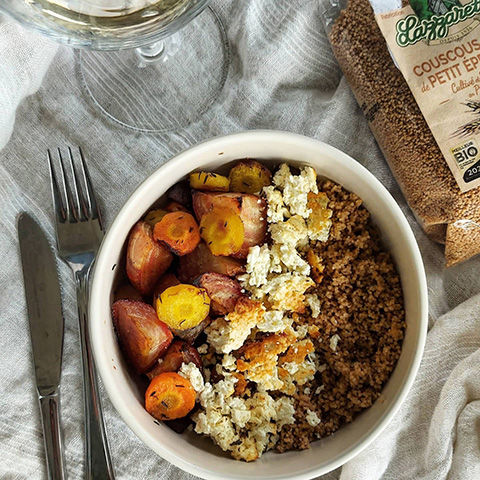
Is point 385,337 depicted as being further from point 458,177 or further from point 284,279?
point 458,177

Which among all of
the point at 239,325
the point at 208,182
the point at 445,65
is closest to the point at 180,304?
the point at 239,325

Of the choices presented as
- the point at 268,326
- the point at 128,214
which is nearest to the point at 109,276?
the point at 128,214

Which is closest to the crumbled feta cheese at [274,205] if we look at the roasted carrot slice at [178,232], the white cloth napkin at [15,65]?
the roasted carrot slice at [178,232]

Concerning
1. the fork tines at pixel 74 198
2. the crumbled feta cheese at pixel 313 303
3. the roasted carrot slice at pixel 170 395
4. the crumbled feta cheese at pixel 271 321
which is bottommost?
the roasted carrot slice at pixel 170 395

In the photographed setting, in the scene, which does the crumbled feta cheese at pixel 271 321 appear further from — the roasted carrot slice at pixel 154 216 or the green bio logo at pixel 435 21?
the green bio logo at pixel 435 21

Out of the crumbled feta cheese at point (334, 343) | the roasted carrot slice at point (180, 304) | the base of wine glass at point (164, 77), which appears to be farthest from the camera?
the base of wine glass at point (164, 77)

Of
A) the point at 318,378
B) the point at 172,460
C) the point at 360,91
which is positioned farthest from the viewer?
the point at 360,91

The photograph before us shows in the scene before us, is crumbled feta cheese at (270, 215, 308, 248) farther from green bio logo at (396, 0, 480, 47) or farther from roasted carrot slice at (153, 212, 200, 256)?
green bio logo at (396, 0, 480, 47)
